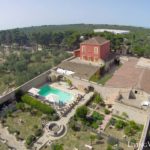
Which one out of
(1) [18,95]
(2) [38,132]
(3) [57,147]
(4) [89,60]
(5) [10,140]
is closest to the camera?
(3) [57,147]

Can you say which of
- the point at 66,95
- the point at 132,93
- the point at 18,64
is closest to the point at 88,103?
the point at 66,95

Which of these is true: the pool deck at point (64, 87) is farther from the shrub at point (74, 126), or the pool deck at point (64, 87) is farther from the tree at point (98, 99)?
the shrub at point (74, 126)

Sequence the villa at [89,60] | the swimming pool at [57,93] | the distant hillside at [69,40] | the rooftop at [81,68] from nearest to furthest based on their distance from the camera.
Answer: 1. the swimming pool at [57,93]
2. the rooftop at [81,68]
3. the villa at [89,60]
4. the distant hillside at [69,40]

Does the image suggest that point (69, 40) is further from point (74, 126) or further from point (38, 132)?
point (38, 132)

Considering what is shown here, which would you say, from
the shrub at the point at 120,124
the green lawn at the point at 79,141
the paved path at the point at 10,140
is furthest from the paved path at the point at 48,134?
the shrub at the point at 120,124

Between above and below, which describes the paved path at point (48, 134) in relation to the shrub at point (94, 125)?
below

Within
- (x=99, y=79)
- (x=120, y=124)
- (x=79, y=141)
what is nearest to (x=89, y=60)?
(x=99, y=79)
